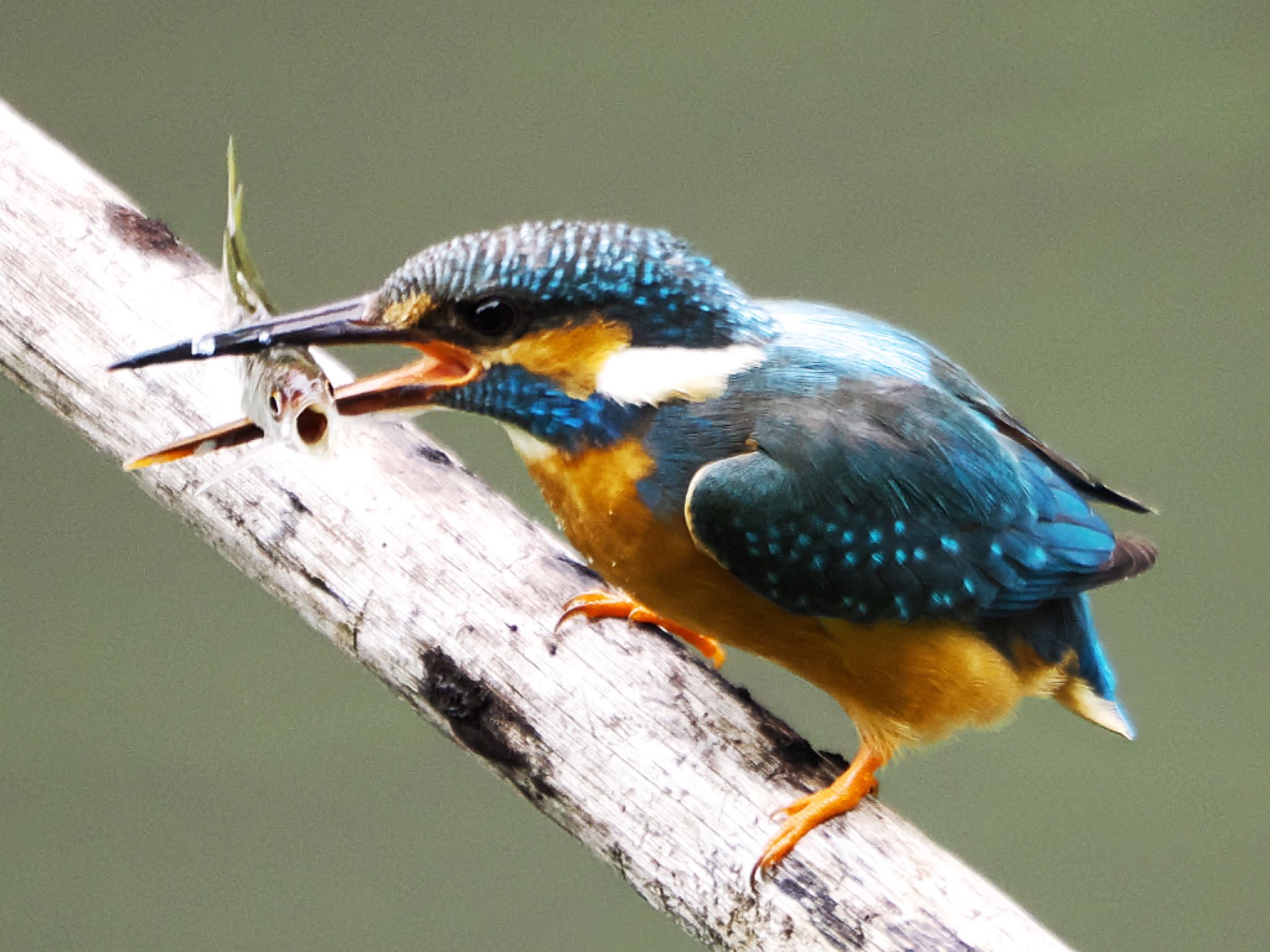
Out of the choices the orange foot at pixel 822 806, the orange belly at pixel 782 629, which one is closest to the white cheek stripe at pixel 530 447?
the orange belly at pixel 782 629

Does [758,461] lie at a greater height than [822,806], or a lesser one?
greater

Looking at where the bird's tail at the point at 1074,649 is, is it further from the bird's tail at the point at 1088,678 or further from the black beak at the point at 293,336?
the black beak at the point at 293,336

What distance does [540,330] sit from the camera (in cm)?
132

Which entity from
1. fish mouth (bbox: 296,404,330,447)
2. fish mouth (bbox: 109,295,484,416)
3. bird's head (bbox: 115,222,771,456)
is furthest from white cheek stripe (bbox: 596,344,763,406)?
fish mouth (bbox: 296,404,330,447)

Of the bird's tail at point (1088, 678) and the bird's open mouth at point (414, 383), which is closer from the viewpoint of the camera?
the bird's open mouth at point (414, 383)

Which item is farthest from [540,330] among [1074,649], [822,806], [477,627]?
[1074,649]

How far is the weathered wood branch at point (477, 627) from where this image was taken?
1.31 m

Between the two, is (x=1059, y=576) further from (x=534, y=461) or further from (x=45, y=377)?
(x=45, y=377)

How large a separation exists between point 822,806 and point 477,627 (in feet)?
1.29

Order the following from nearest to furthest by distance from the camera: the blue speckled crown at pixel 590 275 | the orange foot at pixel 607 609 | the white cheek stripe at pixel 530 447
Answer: the blue speckled crown at pixel 590 275, the white cheek stripe at pixel 530 447, the orange foot at pixel 607 609

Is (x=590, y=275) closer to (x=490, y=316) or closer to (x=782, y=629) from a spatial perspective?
(x=490, y=316)

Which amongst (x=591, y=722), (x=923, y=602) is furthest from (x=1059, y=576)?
(x=591, y=722)

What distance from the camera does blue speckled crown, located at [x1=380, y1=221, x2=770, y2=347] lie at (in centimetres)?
129

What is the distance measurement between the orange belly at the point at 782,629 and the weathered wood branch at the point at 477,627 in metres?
0.08
